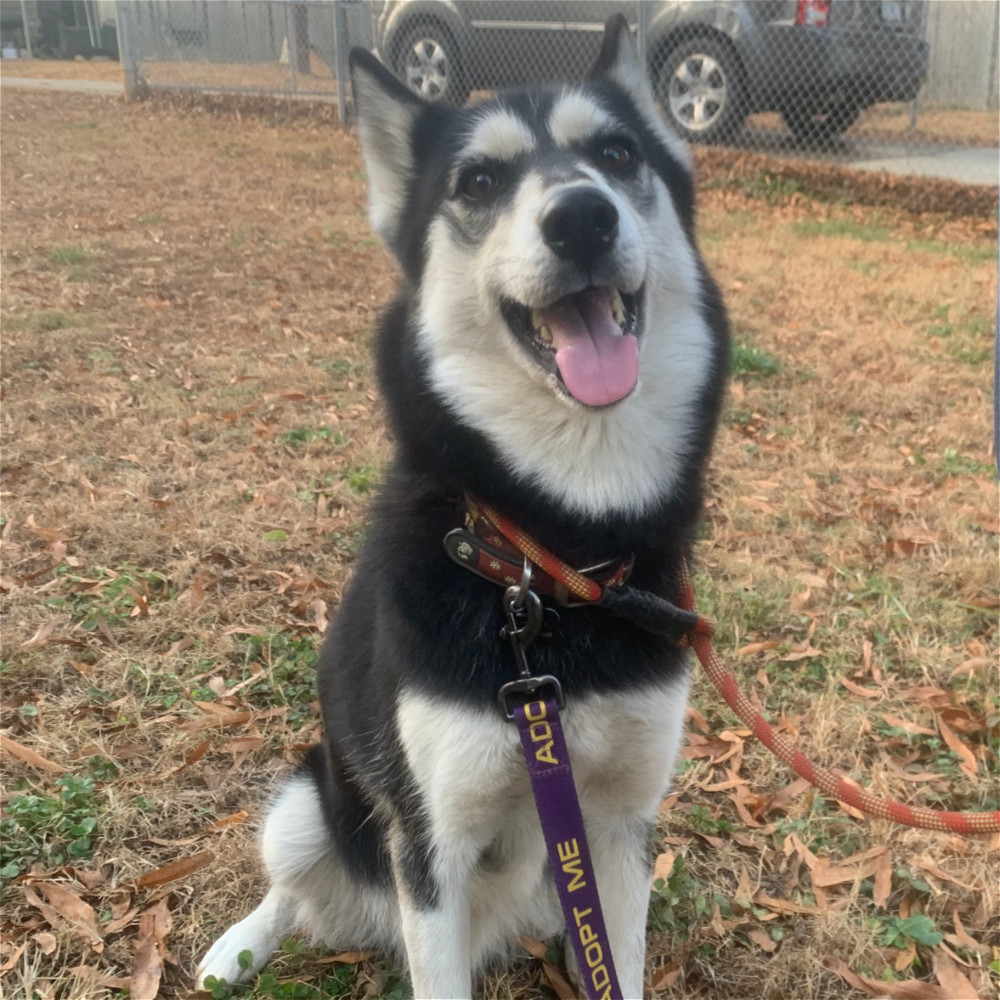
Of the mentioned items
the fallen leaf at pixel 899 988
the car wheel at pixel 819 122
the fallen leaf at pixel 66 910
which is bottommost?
the fallen leaf at pixel 899 988

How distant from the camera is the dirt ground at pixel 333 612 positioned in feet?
7.09

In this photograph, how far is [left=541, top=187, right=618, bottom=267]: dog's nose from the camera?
172 centimetres

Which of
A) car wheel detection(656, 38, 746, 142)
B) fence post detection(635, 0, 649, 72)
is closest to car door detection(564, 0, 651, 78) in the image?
fence post detection(635, 0, 649, 72)

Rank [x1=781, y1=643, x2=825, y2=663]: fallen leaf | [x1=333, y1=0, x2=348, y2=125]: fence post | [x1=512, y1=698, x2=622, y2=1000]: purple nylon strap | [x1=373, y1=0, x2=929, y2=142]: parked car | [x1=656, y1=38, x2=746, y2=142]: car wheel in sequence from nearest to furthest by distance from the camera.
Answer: [x1=512, y1=698, x2=622, y2=1000]: purple nylon strap → [x1=781, y1=643, x2=825, y2=663]: fallen leaf → [x1=373, y1=0, x2=929, y2=142]: parked car → [x1=656, y1=38, x2=746, y2=142]: car wheel → [x1=333, y1=0, x2=348, y2=125]: fence post

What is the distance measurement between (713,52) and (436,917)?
8.85 metres

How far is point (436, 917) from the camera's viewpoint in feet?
5.68

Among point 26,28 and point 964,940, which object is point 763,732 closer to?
point 964,940

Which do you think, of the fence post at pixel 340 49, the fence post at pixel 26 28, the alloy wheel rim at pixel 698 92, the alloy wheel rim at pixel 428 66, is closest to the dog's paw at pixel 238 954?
the alloy wheel rim at pixel 698 92

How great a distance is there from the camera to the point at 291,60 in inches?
490

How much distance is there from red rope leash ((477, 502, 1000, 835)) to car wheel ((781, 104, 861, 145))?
28.7ft

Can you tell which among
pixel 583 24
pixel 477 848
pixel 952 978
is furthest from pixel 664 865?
pixel 583 24

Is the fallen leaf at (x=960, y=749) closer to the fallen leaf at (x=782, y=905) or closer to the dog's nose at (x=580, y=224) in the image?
the fallen leaf at (x=782, y=905)

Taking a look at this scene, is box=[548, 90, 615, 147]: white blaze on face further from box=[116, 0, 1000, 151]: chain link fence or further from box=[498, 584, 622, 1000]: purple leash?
box=[116, 0, 1000, 151]: chain link fence

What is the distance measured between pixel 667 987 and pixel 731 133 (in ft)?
29.1
